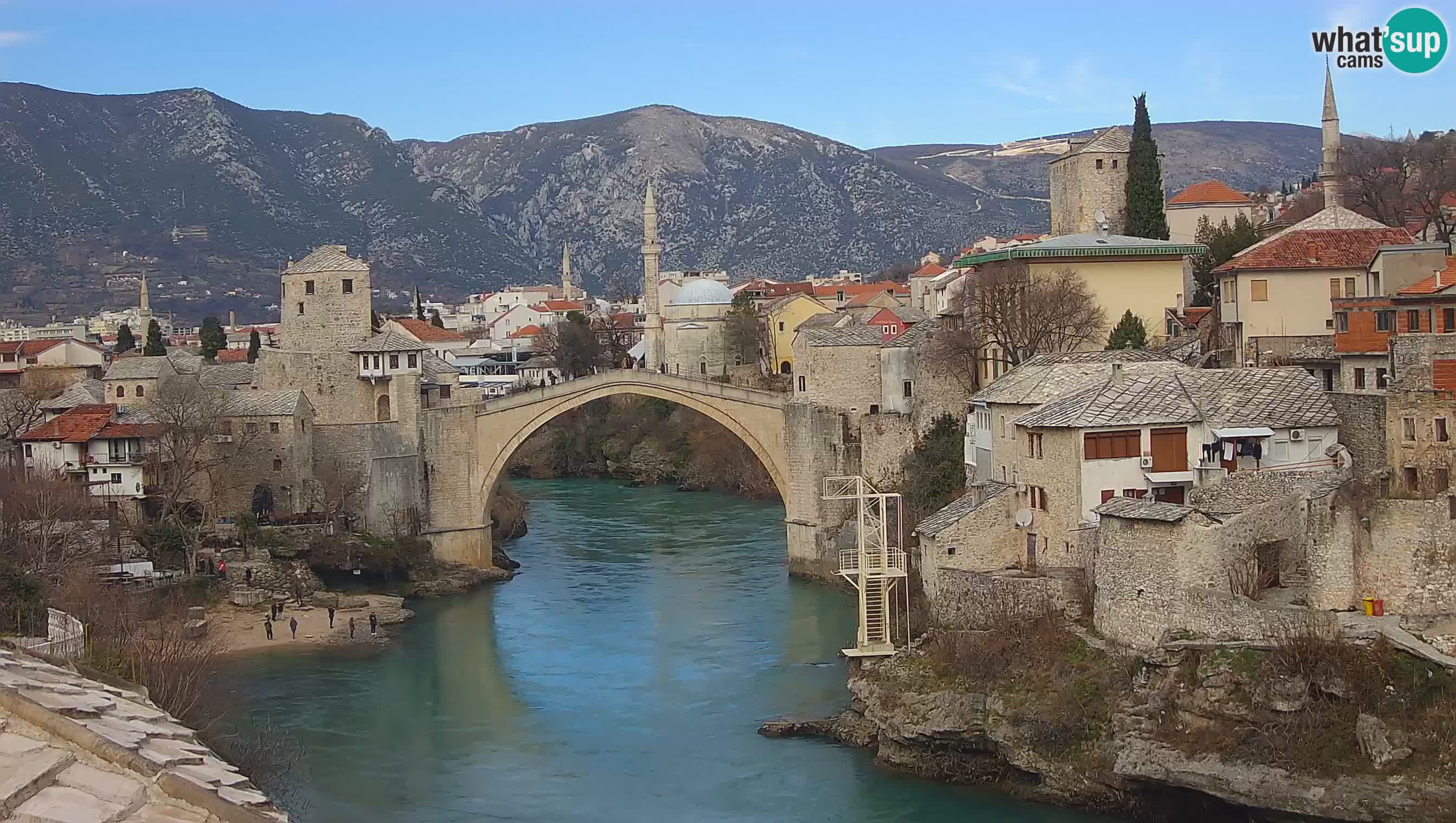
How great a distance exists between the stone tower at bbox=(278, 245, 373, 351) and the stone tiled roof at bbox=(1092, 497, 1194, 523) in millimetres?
22972

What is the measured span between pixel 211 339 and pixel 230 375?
48.2ft

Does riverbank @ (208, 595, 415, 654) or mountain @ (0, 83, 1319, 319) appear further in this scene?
mountain @ (0, 83, 1319, 319)

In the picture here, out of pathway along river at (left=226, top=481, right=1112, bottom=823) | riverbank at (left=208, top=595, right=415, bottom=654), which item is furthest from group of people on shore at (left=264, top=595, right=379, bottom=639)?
pathway along river at (left=226, top=481, right=1112, bottom=823)

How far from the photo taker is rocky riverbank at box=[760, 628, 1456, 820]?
18359 mm

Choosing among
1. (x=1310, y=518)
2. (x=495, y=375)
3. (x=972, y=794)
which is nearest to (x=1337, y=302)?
(x=1310, y=518)

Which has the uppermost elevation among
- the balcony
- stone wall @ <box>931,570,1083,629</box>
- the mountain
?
the mountain

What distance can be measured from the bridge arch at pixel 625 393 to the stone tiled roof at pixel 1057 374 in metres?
11.4

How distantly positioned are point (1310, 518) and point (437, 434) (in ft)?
79.0

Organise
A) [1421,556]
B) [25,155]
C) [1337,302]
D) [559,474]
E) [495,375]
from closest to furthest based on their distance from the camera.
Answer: [1421,556], [1337,302], [559,474], [495,375], [25,155]

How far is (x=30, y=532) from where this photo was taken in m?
30.4

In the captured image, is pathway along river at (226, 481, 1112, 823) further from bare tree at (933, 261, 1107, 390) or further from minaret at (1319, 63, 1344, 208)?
minaret at (1319, 63, 1344, 208)

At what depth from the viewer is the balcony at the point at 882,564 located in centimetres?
2603

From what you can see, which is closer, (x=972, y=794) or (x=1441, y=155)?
(x=972, y=794)

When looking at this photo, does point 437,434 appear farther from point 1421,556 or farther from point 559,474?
point 1421,556
